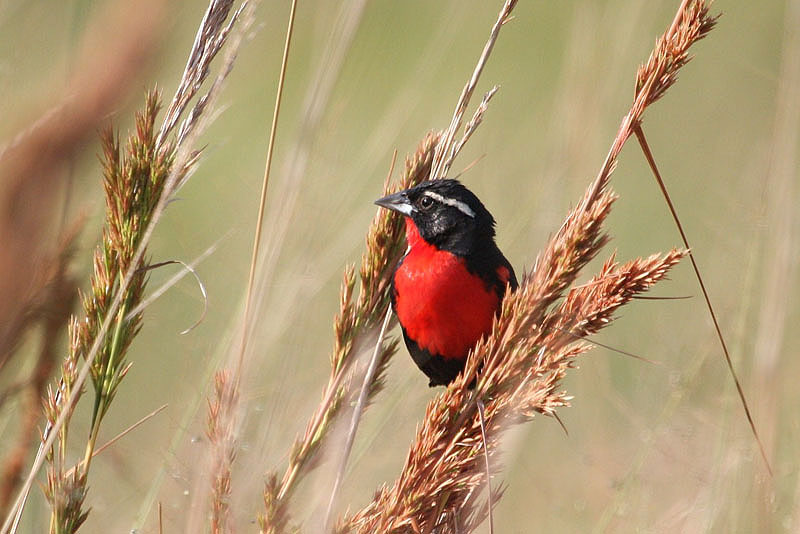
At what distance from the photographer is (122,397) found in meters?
5.80

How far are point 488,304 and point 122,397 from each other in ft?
10.3

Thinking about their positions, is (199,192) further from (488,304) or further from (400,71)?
(488,304)

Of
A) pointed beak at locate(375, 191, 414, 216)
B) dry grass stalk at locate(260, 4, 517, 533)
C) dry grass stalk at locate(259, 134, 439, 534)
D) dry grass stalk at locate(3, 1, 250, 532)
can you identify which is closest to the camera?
dry grass stalk at locate(3, 1, 250, 532)

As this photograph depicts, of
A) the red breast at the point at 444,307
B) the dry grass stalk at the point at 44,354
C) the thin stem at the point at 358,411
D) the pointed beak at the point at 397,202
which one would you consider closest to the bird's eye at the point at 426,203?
the red breast at the point at 444,307

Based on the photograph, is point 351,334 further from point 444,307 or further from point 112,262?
point 444,307

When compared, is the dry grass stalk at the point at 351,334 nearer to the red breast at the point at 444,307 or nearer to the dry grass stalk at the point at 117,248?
the dry grass stalk at the point at 117,248

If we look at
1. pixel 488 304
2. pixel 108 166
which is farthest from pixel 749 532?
pixel 108 166

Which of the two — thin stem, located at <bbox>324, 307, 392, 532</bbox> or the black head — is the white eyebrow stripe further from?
thin stem, located at <bbox>324, 307, 392, 532</bbox>

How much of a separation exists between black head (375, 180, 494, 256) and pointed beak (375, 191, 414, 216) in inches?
18.2

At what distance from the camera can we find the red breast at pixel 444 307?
3402 millimetres

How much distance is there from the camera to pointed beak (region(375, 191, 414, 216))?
2.65 metres

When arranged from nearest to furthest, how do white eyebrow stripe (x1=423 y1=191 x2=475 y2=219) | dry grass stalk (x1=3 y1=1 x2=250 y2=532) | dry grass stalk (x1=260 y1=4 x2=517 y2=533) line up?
1. dry grass stalk (x1=3 y1=1 x2=250 y2=532)
2. dry grass stalk (x1=260 y1=4 x2=517 y2=533)
3. white eyebrow stripe (x1=423 y1=191 x2=475 y2=219)

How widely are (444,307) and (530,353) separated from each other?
1.42 metres

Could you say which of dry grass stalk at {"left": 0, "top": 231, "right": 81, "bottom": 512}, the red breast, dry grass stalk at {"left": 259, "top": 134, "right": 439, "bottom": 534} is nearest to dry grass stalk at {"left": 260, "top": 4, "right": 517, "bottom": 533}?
dry grass stalk at {"left": 259, "top": 134, "right": 439, "bottom": 534}
